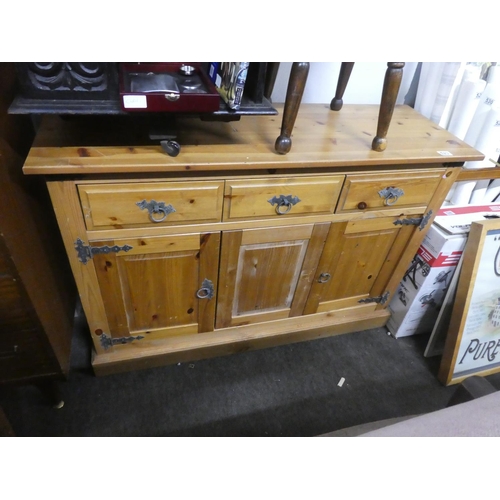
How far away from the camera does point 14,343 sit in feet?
3.29

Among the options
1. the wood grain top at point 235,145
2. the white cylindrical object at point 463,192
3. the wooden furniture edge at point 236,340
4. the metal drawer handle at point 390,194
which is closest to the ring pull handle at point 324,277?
the wooden furniture edge at point 236,340

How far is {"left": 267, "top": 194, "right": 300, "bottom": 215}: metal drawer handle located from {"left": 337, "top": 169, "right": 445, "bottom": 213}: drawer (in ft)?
0.51

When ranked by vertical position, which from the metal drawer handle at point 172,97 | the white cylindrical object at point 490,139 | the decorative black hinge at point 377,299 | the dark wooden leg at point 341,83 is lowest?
the decorative black hinge at point 377,299

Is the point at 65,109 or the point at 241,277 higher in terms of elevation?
the point at 65,109

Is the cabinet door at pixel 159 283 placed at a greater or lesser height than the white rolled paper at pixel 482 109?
lesser

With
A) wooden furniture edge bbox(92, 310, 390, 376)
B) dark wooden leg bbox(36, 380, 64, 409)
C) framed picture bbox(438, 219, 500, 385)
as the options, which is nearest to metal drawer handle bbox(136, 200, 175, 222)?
wooden furniture edge bbox(92, 310, 390, 376)

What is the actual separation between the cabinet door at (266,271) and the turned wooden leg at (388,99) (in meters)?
0.28

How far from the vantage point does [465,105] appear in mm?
1343

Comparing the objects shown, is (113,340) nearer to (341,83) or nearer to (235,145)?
(235,145)

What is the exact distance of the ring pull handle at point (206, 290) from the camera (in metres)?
1.18

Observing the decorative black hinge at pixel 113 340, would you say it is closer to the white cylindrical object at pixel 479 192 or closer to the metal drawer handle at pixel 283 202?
the metal drawer handle at pixel 283 202
